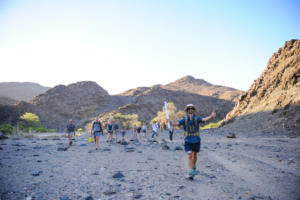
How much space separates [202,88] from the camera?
148750mm

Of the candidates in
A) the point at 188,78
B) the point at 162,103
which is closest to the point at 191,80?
the point at 188,78

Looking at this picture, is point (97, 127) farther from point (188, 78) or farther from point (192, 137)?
point (188, 78)

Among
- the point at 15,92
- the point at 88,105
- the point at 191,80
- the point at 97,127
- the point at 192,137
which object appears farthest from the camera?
the point at 191,80

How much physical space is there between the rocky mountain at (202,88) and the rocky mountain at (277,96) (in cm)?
8428

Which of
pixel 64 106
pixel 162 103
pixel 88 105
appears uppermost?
pixel 162 103

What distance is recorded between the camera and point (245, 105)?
3195 cm

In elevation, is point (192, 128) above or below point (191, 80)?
below

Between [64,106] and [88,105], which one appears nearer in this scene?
[64,106]

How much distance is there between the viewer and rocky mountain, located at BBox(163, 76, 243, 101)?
122800mm

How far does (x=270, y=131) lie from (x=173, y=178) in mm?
18507

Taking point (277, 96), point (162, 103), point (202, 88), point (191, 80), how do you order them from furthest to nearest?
point (191, 80) < point (202, 88) < point (162, 103) < point (277, 96)

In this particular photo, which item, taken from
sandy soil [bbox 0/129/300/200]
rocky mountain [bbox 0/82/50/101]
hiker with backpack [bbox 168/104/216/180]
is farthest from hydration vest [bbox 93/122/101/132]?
rocky mountain [bbox 0/82/50/101]

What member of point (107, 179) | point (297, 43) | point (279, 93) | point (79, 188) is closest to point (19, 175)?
point (79, 188)

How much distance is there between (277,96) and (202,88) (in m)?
127
